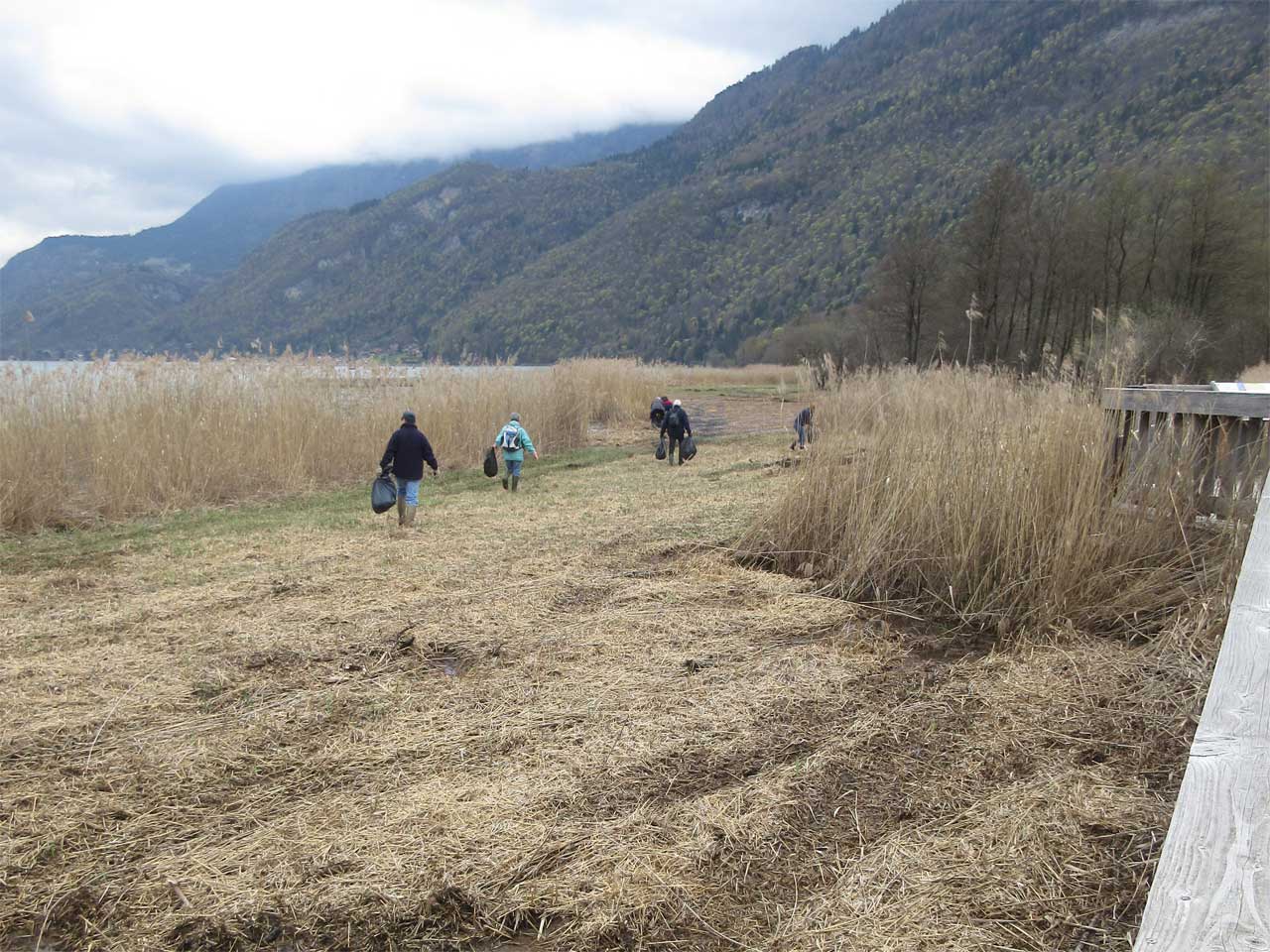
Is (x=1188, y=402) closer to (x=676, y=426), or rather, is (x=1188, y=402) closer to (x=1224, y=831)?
(x=1224, y=831)

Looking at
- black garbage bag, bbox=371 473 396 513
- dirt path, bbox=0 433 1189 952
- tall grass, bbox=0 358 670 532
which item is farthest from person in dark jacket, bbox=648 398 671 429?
dirt path, bbox=0 433 1189 952

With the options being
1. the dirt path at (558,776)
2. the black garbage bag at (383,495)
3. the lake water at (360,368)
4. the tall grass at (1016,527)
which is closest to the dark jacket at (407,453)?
the black garbage bag at (383,495)

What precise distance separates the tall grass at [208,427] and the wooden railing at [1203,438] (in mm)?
10181

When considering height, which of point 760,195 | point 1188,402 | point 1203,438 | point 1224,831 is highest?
point 760,195

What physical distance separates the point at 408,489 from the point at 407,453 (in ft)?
1.27

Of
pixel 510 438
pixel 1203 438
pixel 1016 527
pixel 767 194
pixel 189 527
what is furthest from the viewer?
pixel 767 194

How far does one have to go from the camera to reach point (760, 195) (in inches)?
4023

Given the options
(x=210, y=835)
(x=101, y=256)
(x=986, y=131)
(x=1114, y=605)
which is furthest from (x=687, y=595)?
(x=101, y=256)

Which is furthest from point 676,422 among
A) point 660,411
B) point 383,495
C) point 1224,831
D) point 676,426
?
point 1224,831

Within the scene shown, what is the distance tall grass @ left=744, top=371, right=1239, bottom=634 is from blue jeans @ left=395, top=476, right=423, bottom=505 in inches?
173

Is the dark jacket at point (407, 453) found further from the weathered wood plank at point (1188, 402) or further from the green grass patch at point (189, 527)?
the weathered wood plank at point (1188, 402)

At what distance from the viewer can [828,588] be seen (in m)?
5.24

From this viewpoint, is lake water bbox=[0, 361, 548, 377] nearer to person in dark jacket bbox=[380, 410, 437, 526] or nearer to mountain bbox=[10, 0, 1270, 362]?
person in dark jacket bbox=[380, 410, 437, 526]

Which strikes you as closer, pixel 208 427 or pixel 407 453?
pixel 407 453
